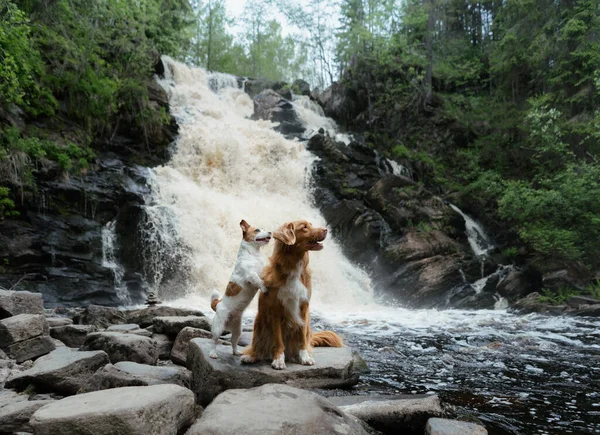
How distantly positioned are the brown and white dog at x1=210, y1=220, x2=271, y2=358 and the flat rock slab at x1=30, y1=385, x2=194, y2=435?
1.01 m

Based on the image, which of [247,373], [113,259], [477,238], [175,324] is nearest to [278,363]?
[247,373]

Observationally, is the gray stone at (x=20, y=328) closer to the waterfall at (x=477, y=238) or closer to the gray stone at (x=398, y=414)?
the gray stone at (x=398, y=414)

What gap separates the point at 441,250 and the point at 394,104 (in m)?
Result: 11.6

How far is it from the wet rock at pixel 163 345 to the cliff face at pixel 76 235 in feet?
19.5

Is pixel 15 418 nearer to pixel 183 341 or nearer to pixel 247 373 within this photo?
pixel 247 373

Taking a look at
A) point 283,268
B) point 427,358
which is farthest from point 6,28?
point 427,358

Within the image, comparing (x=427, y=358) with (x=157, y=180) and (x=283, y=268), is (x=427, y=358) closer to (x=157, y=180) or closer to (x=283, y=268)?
(x=283, y=268)

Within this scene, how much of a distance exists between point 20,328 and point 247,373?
3.13 meters

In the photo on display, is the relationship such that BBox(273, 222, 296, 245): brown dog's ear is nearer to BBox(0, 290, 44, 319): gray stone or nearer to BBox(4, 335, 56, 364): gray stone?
BBox(4, 335, 56, 364): gray stone

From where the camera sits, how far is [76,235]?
1158cm

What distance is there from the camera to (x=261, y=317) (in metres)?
3.84

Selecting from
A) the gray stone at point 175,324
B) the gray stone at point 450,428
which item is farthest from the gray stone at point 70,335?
the gray stone at point 450,428

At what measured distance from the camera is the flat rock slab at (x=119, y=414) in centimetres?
237

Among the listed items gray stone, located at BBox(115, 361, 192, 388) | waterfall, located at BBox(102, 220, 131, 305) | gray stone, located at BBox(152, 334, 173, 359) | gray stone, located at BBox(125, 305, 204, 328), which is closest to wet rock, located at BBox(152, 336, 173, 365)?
gray stone, located at BBox(152, 334, 173, 359)
